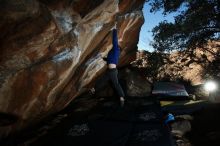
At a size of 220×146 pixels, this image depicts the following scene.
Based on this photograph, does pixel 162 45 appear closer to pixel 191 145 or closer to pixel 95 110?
pixel 95 110

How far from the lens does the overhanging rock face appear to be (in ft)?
15.4

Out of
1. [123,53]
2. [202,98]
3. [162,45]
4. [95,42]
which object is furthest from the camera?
[162,45]

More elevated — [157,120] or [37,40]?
[37,40]

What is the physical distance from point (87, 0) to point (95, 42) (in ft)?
6.48

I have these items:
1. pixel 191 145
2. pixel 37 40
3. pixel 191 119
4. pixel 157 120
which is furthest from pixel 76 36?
pixel 191 119

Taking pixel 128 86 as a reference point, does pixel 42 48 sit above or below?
above

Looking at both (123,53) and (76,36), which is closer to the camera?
(76,36)

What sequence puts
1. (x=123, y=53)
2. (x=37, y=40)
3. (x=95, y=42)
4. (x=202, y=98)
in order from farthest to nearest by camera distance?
(x=123, y=53) → (x=202, y=98) → (x=95, y=42) → (x=37, y=40)

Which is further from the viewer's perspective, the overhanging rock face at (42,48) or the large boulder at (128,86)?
the large boulder at (128,86)

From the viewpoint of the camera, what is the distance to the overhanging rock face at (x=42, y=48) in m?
4.70

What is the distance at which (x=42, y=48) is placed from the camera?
5348mm

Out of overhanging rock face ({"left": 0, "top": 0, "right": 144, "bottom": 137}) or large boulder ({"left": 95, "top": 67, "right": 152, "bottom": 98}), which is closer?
overhanging rock face ({"left": 0, "top": 0, "right": 144, "bottom": 137})

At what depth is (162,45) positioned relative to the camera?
1248 cm

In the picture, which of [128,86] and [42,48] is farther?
[128,86]
